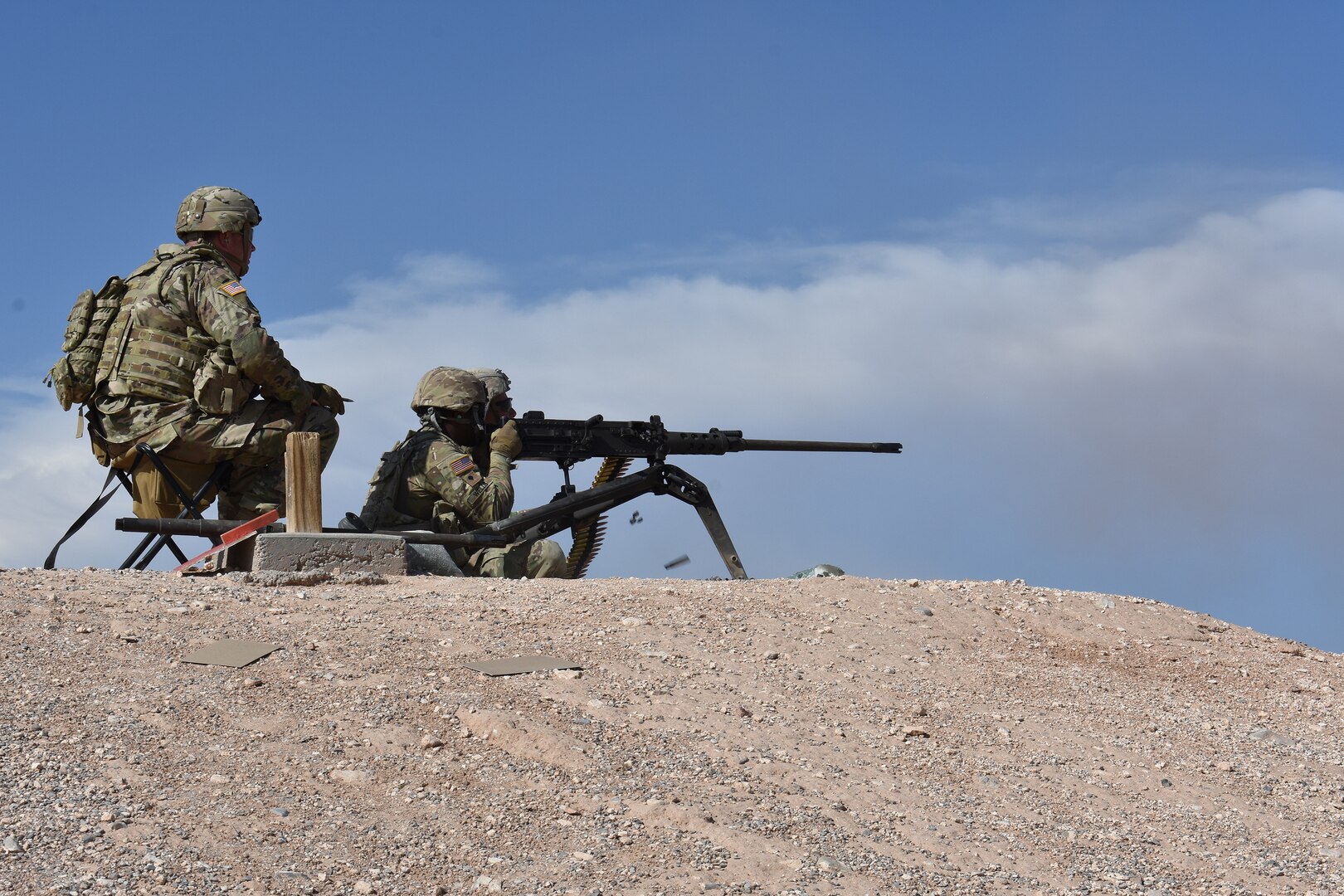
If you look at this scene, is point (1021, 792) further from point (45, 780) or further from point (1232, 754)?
point (45, 780)

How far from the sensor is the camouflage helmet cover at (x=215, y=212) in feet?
39.9

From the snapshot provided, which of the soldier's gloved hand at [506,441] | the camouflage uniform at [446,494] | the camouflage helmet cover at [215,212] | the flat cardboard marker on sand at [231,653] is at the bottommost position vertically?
the flat cardboard marker on sand at [231,653]

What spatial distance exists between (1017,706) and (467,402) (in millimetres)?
5671

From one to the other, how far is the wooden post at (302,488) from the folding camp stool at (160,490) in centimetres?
190

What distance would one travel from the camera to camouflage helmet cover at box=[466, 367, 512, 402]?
12.8 metres

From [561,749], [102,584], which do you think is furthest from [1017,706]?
[102,584]

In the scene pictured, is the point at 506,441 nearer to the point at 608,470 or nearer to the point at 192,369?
the point at 608,470

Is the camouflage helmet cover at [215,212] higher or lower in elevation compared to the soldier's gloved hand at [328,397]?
higher

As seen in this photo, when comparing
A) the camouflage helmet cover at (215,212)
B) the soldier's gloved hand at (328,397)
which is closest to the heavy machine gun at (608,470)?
the soldier's gloved hand at (328,397)

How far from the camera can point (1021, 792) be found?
7.25 meters

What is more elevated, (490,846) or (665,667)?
(665,667)

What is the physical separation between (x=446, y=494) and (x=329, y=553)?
2.03 meters

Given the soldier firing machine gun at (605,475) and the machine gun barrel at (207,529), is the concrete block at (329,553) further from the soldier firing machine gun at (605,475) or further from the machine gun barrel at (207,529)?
the soldier firing machine gun at (605,475)

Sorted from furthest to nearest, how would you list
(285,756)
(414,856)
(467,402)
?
1. (467,402)
2. (285,756)
3. (414,856)
